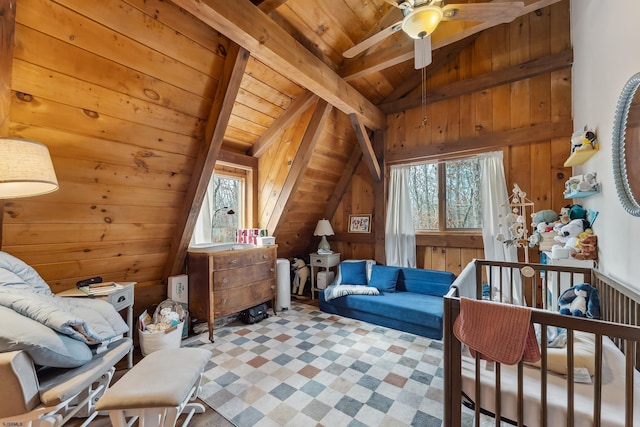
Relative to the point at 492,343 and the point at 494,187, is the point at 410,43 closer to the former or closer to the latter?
the point at 494,187

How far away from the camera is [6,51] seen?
4.15 ft

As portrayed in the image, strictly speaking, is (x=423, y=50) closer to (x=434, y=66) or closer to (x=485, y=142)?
(x=485, y=142)

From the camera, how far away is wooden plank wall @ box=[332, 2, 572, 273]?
2.76 meters

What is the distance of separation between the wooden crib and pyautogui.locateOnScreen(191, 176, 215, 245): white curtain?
2660 mm

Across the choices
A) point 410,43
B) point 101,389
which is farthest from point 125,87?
point 410,43

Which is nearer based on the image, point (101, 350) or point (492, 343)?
point (492, 343)

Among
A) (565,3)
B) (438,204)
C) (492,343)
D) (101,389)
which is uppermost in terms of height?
(565,3)

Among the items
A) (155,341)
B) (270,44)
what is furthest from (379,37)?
(155,341)

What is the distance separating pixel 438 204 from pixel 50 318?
3.68 meters

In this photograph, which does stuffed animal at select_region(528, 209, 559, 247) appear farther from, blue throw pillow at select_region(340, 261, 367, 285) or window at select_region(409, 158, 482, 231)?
blue throw pillow at select_region(340, 261, 367, 285)

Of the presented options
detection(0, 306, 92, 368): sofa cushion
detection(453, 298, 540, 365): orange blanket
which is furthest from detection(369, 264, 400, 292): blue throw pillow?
detection(0, 306, 92, 368): sofa cushion

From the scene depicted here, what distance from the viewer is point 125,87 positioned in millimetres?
1701

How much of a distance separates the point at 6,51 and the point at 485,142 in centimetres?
393

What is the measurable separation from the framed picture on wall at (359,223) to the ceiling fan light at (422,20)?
9.12 ft
